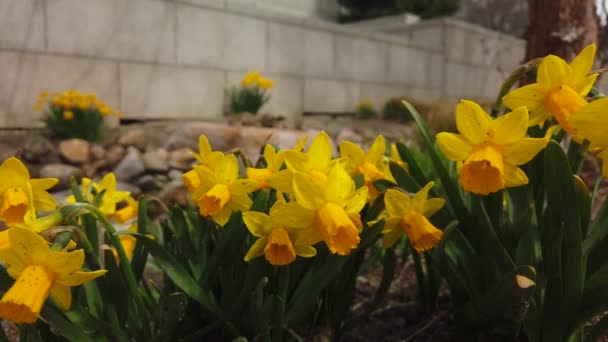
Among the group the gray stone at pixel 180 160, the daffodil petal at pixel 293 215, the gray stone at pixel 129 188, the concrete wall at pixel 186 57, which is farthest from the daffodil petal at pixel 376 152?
the concrete wall at pixel 186 57

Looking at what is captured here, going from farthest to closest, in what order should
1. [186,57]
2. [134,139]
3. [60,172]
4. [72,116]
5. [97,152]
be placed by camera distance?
1. [186,57]
2. [134,139]
3. [97,152]
4. [72,116]
5. [60,172]

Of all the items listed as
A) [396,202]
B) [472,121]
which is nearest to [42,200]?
[396,202]

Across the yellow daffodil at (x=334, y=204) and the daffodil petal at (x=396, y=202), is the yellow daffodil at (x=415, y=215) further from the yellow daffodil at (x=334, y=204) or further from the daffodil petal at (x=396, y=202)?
the yellow daffodil at (x=334, y=204)

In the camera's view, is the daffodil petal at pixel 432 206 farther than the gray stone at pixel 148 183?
No

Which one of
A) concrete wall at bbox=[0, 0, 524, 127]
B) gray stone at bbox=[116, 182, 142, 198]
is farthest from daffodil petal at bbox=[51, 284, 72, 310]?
concrete wall at bbox=[0, 0, 524, 127]

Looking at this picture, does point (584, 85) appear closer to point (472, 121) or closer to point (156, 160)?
point (472, 121)

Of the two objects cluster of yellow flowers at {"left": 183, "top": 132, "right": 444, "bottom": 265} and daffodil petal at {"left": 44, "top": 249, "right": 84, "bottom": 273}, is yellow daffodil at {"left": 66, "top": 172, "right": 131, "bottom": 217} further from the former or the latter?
daffodil petal at {"left": 44, "top": 249, "right": 84, "bottom": 273}

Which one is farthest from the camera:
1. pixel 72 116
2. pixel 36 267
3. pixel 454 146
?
pixel 72 116
